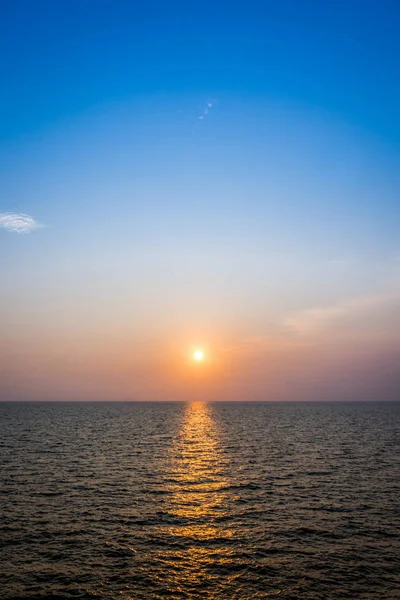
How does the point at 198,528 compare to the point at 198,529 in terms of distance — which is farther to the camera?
the point at 198,528

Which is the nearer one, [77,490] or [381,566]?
[381,566]

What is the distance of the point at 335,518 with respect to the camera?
123ft

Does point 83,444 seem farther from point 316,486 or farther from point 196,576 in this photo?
point 196,576

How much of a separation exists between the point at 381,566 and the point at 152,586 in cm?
1480

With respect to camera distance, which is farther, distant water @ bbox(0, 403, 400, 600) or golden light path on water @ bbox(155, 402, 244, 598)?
golden light path on water @ bbox(155, 402, 244, 598)

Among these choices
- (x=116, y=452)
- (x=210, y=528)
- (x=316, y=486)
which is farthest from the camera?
(x=116, y=452)

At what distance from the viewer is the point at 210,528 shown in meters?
35.0

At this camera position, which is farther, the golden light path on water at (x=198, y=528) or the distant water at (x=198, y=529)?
the golden light path on water at (x=198, y=528)

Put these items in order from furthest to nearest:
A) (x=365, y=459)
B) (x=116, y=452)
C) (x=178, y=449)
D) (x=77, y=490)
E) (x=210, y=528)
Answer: (x=178, y=449) → (x=116, y=452) → (x=365, y=459) → (x=77, y=490) → (x=210, y=528)

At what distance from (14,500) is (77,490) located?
6.77 m

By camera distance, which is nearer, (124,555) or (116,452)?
(124,555)

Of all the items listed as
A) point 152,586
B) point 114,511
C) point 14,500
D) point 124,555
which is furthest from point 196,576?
point 14,500

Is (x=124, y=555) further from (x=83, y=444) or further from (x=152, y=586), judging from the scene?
(x=83, y=444)

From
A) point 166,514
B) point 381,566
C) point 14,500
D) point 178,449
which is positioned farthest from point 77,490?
point 178,449
